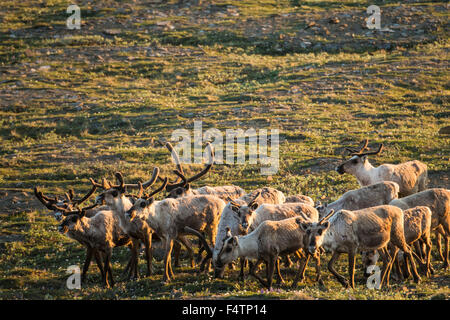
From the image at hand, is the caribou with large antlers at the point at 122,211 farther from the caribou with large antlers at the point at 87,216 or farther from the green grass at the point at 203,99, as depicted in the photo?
the green grass at the point at 203,99

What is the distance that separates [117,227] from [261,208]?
4.12 meters

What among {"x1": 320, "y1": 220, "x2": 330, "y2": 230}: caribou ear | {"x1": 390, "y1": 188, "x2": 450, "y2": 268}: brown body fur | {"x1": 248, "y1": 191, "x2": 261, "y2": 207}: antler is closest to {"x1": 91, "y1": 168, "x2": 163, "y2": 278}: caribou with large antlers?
{"x1": 248, "y1": 191, "x2": 261, "y2": 207}: antler

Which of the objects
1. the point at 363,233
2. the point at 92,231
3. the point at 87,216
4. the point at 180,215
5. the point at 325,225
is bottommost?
the point at 87,216

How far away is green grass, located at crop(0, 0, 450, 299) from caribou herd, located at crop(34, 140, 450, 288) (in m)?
0.67

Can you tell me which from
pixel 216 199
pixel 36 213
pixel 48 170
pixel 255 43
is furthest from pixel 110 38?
pixel 216 199

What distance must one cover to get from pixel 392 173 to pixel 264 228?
7477mm

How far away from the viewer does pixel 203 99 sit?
39.7 m

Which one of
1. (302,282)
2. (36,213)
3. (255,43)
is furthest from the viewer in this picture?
(255,43)

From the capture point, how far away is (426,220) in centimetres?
1537

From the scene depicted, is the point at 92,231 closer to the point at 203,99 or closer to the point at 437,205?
the point at 437,205

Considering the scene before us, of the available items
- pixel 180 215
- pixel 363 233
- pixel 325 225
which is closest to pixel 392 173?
pixel 363 233

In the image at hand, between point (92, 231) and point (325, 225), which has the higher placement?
point (325, 225)

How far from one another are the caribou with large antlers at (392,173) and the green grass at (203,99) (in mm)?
1532
